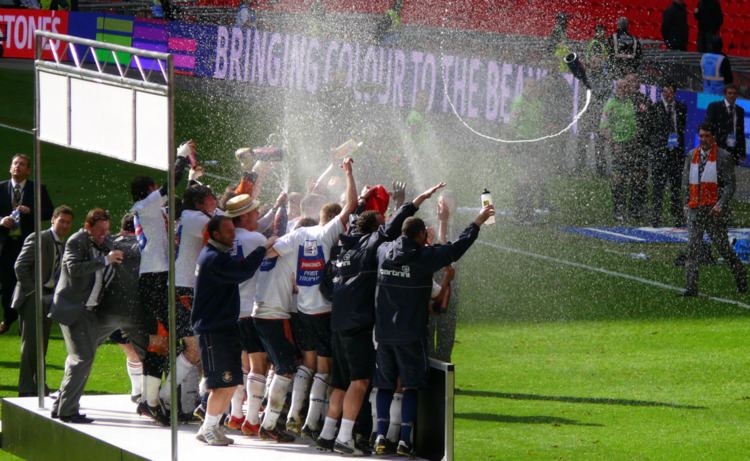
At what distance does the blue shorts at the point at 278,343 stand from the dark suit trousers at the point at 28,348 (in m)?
3.11

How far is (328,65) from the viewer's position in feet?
88.2

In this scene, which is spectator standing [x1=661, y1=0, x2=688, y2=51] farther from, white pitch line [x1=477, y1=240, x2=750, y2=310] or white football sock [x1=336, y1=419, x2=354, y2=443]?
white football sock [x1=336, y1=419, x2=354, y2=443]

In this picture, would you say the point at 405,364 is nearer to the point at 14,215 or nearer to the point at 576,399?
the point at 576,399

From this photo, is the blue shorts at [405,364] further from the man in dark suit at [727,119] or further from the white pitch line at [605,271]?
the man in dark suit at [727,119]

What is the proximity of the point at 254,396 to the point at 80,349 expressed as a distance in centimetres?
149

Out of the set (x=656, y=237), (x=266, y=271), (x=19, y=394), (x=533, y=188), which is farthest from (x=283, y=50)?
(x=266, y=271)

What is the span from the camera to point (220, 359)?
32.4 feet

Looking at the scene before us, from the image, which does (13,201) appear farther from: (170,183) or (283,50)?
(283,50)

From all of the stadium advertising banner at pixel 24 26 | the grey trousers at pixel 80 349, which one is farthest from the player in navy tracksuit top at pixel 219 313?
the stadium advertising banner at pixel 24 26

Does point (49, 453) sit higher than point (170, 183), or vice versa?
point (170, 183)

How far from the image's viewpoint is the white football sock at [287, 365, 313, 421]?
1035cm

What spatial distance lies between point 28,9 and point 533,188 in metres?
15.7

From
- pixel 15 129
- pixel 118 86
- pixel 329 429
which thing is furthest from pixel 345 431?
pixel 15 129

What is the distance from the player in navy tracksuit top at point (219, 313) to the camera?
9711 mm
